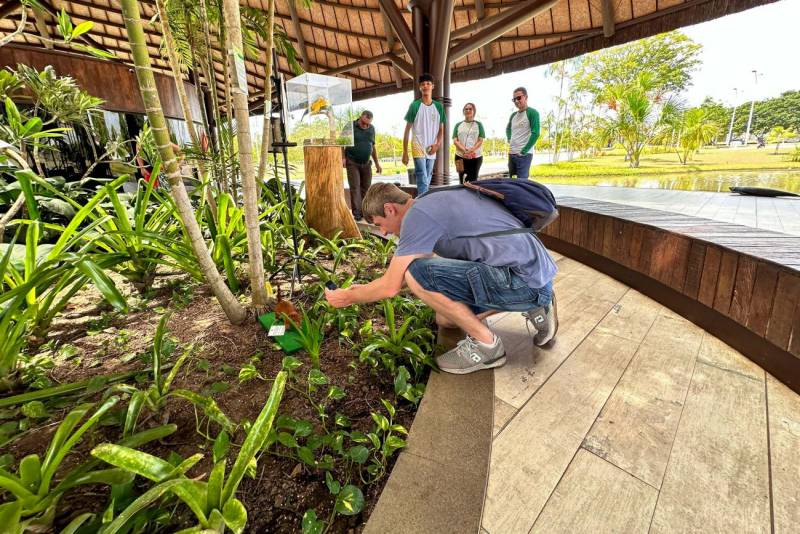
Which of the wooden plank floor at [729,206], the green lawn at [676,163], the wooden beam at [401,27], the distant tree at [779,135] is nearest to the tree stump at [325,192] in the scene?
the wooden plank floor at [729,206]

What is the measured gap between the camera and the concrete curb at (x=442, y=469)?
742 millimetres

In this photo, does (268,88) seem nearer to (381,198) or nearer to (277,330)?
(381,198)

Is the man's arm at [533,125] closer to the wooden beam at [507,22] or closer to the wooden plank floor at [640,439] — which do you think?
the wooden beam at [507,22]

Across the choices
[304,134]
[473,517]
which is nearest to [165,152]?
[473,517]

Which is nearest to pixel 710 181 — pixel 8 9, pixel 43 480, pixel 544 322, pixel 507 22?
pixel 507 22

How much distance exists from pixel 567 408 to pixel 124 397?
1.36 meters

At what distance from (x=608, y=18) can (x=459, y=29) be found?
→ 78.1 inches

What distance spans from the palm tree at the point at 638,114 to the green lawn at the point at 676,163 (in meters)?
0.25

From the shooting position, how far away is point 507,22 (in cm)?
409

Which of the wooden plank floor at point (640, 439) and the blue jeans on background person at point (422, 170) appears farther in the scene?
the blue jeans on background person at point (422, 170)

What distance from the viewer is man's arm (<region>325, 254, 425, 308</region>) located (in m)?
1.15

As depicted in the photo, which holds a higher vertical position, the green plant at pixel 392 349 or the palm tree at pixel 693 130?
the palm tree at pixel 693 130

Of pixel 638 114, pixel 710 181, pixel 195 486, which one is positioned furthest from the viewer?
pixel 638 114

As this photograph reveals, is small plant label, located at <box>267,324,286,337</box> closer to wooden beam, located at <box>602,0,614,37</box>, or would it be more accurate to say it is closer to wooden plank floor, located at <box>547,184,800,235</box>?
wooden plank floor, located at <box>547,184,800,235</box>
